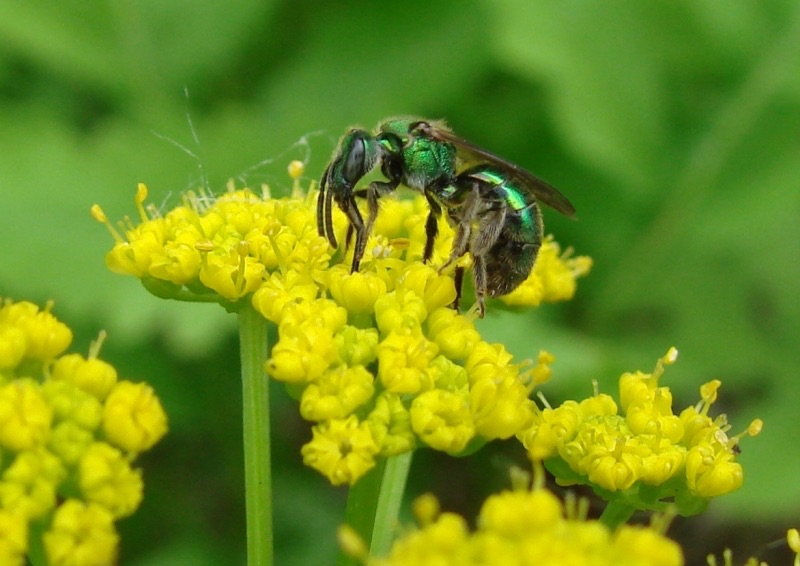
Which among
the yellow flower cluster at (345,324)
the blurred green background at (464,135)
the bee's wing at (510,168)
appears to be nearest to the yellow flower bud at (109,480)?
the yellow flower cluster at (345,324)

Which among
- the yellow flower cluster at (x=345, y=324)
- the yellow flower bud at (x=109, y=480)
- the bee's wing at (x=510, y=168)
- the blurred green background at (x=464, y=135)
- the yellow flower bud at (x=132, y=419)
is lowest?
the blurred green background at (x=464, y=135)

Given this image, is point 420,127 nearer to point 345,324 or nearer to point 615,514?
point 345,324

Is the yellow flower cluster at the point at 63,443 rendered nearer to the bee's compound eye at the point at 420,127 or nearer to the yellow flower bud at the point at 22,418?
the yellow flower bud at the point at 22,418

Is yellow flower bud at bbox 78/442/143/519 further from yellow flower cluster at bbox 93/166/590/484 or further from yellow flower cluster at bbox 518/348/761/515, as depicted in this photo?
yellow flower cluster at bbox 518/348/761/515

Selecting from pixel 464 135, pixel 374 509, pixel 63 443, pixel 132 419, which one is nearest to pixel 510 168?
pixel 374 509

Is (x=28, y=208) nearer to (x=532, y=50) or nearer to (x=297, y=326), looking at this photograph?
(x=532, y=50)

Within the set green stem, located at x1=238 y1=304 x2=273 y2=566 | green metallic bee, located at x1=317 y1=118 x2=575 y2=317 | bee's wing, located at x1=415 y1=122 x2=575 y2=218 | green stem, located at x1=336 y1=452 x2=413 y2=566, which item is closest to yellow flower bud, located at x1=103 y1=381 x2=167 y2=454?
green stem, located at x1=238 y1=304 x2=273 y2=566

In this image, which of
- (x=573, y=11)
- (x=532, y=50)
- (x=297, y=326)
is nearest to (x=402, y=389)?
(x=297, y=326)
